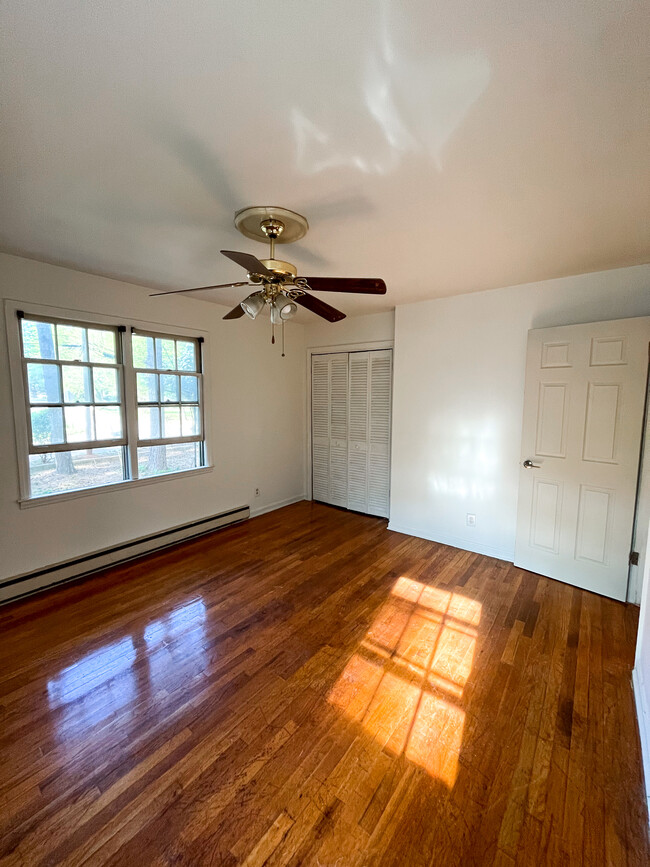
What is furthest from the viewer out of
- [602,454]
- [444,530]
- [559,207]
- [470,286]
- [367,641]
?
[444,530]

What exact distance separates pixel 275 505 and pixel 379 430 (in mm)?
1801

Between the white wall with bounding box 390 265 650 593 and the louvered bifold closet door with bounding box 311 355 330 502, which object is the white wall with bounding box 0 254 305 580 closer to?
the louvered bifold closet door with bounding box 311 355 330 502

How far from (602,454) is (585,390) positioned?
20.1 inches

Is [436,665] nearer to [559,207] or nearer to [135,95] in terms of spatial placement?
[559,207]

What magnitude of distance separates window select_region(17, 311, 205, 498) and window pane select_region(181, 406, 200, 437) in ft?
0.04

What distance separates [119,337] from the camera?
3.23m

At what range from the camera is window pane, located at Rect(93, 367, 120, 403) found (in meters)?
3.10

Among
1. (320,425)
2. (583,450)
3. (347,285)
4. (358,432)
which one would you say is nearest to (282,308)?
(347,285)

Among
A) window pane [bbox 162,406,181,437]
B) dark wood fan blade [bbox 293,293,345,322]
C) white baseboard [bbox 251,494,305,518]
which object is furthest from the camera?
white baseboard [bbox 251,494,305,518]

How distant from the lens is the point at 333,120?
4.22 feet

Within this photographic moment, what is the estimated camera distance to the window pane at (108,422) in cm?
313

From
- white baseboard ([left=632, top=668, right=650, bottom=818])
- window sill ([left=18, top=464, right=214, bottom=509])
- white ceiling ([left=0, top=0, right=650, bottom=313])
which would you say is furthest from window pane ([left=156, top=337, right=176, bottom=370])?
white baseboard ([left=632, top=668, right=650, bottom=818])

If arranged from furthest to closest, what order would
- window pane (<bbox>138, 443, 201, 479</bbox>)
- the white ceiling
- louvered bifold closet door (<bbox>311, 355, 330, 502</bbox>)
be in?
louvered bifold closet door (<bbox>311, 355, 330, 502</bbox>)
window pane (<bbox>138, 443, 201, 479</bbox>)
the white ceiling

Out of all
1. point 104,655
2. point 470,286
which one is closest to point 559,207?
point 470,286
